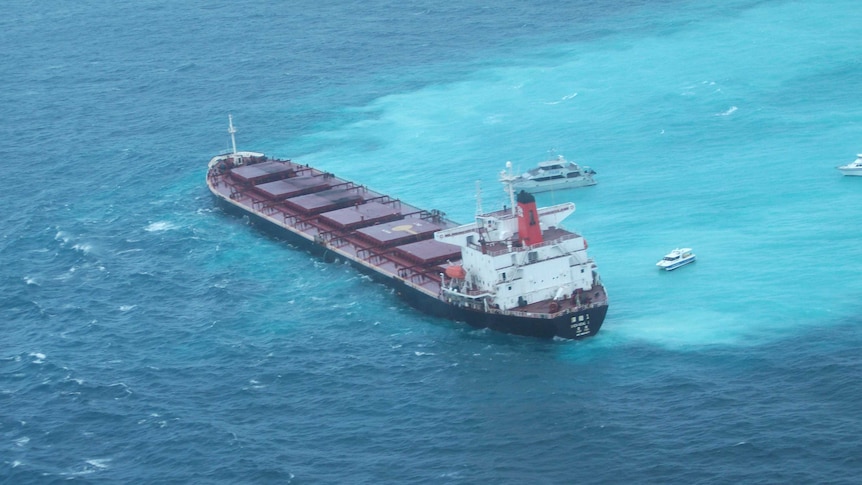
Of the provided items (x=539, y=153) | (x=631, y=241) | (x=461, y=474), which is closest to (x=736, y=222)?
(x=631, y=241)

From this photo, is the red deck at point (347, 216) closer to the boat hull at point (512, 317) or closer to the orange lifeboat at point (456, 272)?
the boat hull at point (512, 317)

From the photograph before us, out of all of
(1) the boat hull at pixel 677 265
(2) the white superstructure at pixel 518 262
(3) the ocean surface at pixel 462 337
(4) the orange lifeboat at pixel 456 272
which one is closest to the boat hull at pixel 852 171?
(3) the ocean surface at pixel 462 337

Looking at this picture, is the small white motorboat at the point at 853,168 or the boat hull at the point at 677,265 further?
the small white motorboat at the point at 853,168

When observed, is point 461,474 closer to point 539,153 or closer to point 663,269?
point 663,269

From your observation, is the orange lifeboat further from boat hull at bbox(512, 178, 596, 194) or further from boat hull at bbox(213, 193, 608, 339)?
boat hull at bbox(512, 178, 596, 194)

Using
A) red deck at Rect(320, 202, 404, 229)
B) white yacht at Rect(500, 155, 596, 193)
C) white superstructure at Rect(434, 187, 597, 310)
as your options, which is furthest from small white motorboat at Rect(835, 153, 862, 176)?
red deck at Rect(320, 202, 404, 229)
